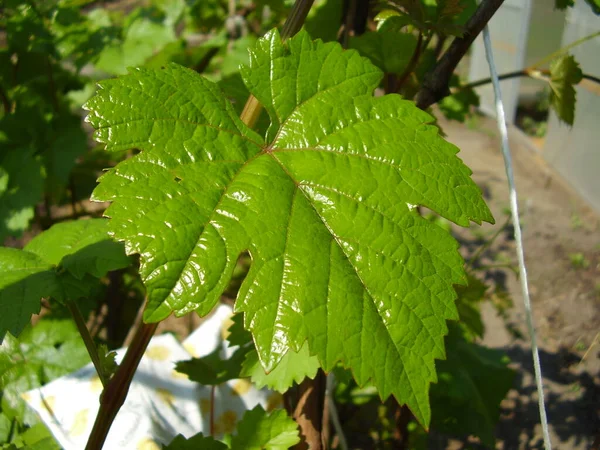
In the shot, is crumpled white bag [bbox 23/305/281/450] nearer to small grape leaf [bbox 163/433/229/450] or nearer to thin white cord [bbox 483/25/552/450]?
small grape leaf [bbox 163/433/229/450]

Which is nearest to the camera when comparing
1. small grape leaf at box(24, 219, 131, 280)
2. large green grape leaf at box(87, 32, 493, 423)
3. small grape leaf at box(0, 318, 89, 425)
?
large green grape leaf at box(87, 32, 493, 423)

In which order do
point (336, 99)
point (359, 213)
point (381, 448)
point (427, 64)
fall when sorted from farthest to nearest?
point (381, 448), point (427, 64), point (336, 99), point (359, 213)

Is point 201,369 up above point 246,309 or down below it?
below

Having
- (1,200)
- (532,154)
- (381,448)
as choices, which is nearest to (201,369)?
(381,448)

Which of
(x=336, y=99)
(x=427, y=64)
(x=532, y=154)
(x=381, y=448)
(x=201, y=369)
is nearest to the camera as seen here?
(x=336, y=99)

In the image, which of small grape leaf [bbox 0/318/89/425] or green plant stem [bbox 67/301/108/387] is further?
small grape leaf [bbox 0/318/89/425]

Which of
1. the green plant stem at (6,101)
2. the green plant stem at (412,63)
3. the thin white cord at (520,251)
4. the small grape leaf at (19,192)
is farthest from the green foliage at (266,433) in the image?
the green plant stem at (6,101)

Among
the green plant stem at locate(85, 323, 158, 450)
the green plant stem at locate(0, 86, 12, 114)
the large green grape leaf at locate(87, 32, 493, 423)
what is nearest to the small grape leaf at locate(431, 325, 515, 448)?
the large green grape leaf at locate(87, 32, 493, 423)

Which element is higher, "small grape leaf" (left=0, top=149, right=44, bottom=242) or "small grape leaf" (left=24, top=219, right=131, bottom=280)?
"small grape leaf" (left=24, top=219, right=131, bottom=280)

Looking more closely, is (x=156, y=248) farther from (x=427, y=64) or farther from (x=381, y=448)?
(x=381, y=448)
